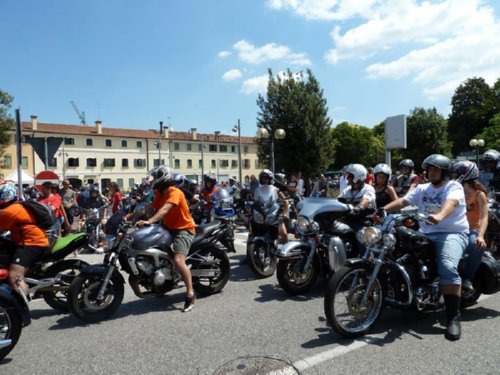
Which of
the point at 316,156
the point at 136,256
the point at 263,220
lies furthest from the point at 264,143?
the point at 136,256

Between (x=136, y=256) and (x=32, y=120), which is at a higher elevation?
(x=32, y=120)

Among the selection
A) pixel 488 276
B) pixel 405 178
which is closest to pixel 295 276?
pixel 488 276

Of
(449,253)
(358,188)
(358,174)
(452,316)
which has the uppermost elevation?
(358,174)

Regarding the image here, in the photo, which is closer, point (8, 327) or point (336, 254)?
point (8, 327)

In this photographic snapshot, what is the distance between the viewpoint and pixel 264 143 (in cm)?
2936

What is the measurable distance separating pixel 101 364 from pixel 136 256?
1438 millimetres

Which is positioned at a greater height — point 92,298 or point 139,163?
point 139,163

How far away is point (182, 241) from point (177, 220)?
28 centimetres

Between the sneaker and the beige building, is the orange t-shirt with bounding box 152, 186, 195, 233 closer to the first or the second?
the sneaker

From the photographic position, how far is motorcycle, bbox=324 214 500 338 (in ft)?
12.7

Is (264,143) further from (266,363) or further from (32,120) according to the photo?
(32,120)

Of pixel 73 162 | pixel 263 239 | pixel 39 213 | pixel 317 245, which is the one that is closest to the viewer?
pixel 39 213

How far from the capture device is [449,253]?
13.1 feet

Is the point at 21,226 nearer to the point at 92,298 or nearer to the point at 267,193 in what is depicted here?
the point at 92,298
